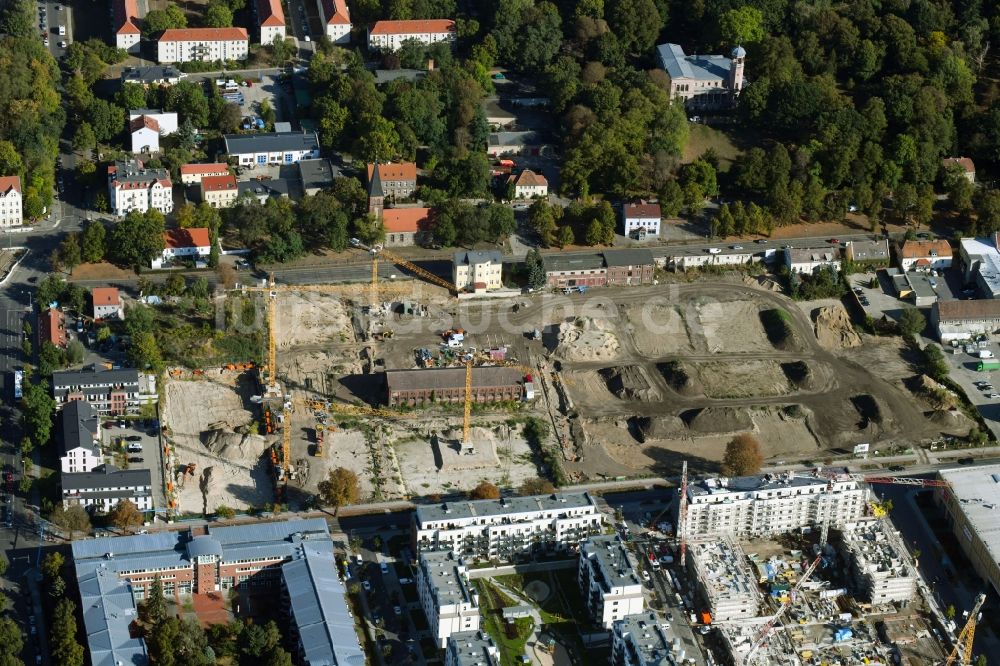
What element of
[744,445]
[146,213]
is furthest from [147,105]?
[744,445]

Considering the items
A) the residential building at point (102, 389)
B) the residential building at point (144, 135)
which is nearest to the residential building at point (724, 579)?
the residential building at point (102, 389)

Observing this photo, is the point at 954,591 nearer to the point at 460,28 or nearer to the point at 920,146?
the point at 920,146

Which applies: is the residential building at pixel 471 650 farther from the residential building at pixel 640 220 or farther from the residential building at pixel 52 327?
the residential building at pixel 640 220

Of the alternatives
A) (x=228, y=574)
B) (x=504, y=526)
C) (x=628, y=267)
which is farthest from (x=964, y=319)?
(x=228, y=574)

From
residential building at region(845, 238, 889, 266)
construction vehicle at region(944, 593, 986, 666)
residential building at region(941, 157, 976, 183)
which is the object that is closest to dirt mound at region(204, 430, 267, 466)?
construction vehicle at region(944, 593, 986, 666)

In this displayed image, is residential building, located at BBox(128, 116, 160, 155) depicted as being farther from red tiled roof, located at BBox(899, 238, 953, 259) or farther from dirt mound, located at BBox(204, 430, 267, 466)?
red tiled roof, located at BBox(899, 238, 953, 259)
